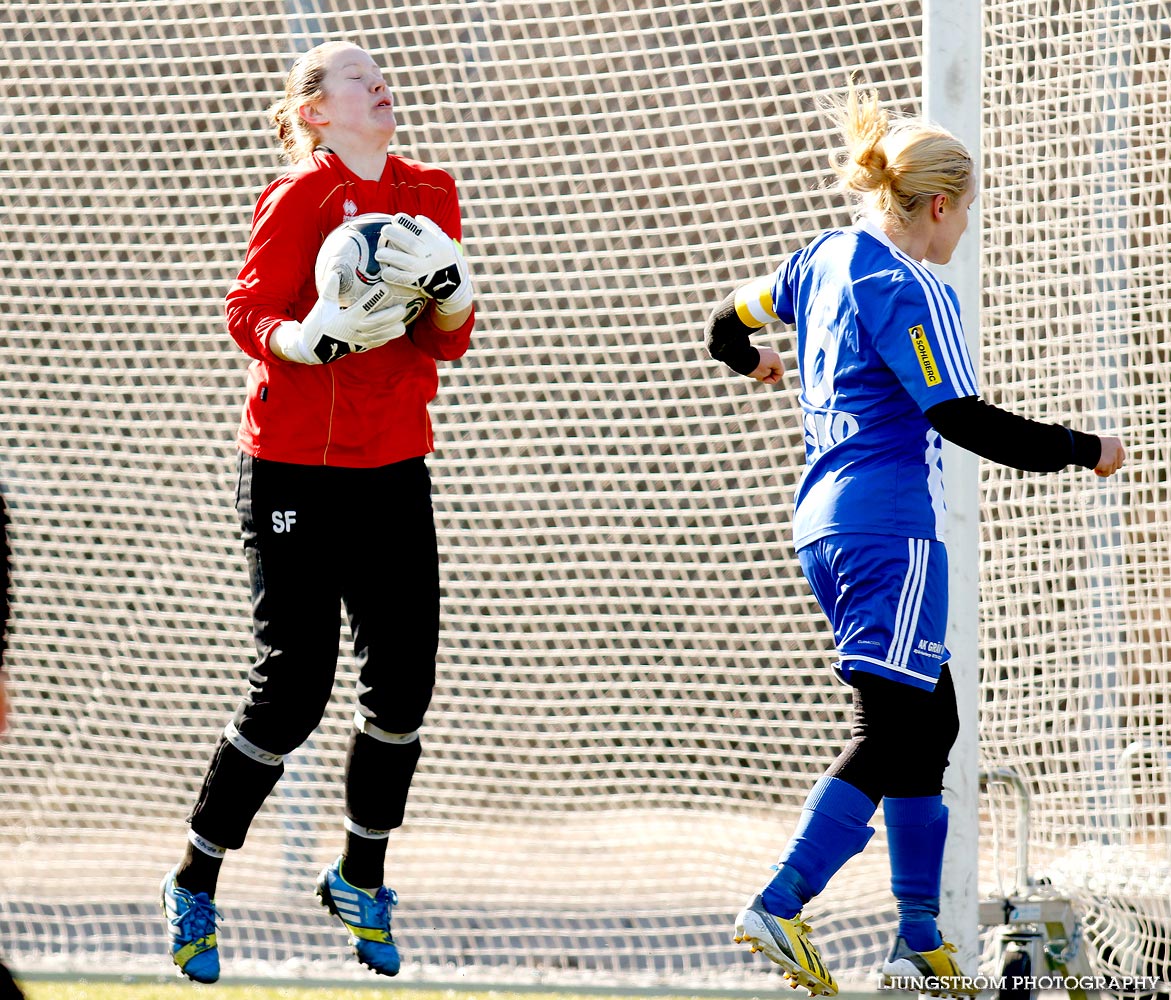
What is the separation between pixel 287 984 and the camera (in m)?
4.21

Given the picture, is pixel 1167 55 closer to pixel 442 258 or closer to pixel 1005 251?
pixel 1005 251

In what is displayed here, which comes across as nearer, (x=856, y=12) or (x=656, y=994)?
(x=656, y=994)

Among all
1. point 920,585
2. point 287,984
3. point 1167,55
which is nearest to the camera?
point 920,585

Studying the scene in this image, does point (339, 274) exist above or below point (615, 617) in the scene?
above

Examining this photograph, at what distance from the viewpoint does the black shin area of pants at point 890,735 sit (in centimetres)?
250

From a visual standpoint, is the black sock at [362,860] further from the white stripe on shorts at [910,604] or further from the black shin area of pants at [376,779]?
the white stripe on shorts at [910,604]

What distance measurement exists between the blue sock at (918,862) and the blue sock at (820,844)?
0.44 ft

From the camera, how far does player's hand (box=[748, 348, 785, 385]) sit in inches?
118

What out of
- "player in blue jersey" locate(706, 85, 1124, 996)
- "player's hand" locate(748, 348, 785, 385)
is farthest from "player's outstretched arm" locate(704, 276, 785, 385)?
"player in blue jersey" locate(706, 85, 1124, 996)

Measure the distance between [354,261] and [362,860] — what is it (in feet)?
3.82

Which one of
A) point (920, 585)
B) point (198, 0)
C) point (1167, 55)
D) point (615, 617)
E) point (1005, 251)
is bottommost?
point (615, 617)

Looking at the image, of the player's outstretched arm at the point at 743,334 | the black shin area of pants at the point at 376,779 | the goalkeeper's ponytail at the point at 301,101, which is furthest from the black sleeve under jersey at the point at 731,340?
the black shin area of pants at the point at 376,779

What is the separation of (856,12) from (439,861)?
9.66 ft

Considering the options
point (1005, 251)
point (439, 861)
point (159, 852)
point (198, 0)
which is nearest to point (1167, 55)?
point (1005, 251)
